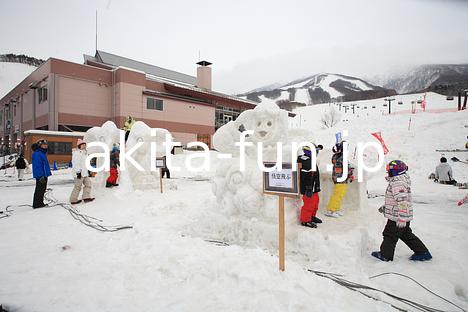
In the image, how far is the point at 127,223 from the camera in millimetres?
5086

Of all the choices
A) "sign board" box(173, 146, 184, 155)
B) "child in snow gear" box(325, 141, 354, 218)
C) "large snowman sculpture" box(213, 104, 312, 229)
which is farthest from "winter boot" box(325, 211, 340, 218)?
"sign board" box(173, 146, 184, 155)

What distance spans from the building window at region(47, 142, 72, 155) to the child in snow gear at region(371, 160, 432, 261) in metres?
20.0

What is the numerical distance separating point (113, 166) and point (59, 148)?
1140 cm

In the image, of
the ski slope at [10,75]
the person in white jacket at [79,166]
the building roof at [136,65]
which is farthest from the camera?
the ski slope at [10,75]

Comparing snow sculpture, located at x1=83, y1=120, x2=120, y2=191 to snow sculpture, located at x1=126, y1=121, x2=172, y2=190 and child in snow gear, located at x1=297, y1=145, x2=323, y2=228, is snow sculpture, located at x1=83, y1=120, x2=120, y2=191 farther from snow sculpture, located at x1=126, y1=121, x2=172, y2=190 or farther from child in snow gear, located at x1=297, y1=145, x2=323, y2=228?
child in snow gear, located at x1=297, y1=145, x2=323, y2=228

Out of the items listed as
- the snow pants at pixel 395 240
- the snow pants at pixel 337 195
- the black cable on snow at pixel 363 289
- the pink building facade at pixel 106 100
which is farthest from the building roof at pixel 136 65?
the snow pants at pixel 395 240

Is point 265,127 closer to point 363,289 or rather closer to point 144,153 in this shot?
point 363,289

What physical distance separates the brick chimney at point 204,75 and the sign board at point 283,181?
28.7m

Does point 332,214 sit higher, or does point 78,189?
point 78,189

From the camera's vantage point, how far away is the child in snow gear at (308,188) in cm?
412

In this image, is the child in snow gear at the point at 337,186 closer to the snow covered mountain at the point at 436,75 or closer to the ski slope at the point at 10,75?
the snow covered mountain at the point at 436,75

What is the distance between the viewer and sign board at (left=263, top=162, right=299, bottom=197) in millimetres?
2908

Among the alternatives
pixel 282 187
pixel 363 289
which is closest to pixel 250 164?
pixel 282 187

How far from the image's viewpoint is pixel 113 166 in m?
8.97
